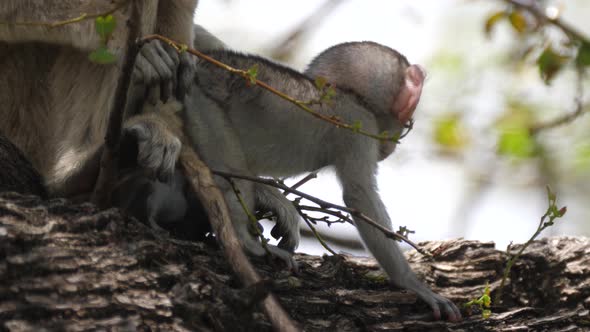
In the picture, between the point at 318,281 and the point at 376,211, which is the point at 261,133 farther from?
the point at 318,281

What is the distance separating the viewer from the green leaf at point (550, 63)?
3.73 m

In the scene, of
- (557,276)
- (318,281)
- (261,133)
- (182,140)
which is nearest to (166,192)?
(182,140)

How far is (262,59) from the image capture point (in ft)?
13.6

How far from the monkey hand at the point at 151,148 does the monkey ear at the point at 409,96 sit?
4.60 feet

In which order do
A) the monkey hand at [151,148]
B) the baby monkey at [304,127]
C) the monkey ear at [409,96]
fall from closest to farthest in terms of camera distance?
the monkey hand at [151,148], the baby monkey at [304,127], the monkey ear at [409,96]

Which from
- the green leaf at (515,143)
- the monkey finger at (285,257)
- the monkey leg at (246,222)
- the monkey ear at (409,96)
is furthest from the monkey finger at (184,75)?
the green leaf at (515,143)

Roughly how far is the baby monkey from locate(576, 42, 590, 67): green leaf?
1.12 meters

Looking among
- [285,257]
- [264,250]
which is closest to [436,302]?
[285,257]

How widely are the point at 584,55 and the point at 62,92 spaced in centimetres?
216

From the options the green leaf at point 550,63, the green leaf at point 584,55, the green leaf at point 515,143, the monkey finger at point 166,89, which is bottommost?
the monkey finger at point 166,89

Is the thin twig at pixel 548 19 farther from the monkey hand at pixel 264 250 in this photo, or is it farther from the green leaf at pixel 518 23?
the monkey hand at pixel 264 250

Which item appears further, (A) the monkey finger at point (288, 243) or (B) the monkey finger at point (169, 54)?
(A) the monkey finger at point (288, 243)

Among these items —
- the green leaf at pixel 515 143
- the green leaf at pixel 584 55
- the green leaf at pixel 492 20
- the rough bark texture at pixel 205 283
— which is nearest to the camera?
the rough bark texture at pixel 205 283

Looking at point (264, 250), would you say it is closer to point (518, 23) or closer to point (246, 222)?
point (246, 222)
